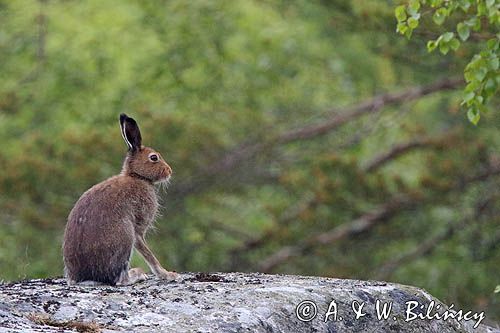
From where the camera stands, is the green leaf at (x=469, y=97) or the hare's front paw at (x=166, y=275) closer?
the hare's front paw at (x=166, y=275)

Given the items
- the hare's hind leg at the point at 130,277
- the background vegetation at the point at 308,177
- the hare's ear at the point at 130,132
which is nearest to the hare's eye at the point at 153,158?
the hare's ear at the point at 130,132

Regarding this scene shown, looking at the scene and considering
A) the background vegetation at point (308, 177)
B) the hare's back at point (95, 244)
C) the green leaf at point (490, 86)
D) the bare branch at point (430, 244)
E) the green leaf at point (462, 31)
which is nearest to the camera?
the hare's back at point (95, 244)

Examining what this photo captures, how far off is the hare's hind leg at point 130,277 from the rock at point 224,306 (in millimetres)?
272

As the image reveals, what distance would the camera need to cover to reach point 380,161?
56.9 feet

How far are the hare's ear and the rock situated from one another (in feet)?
5.16

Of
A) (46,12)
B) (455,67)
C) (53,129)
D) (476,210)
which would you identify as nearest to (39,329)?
(476,210)

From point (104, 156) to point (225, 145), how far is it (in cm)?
188

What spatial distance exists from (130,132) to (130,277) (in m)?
1.47

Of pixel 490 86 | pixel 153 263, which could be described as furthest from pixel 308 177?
pixel 153 263

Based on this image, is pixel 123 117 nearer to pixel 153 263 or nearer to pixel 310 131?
pixel 153 263

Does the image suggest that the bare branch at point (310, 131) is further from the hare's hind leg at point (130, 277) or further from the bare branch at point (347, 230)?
the hare's hind leg at point (130, 277)

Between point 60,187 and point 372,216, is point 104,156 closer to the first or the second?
point 60,187

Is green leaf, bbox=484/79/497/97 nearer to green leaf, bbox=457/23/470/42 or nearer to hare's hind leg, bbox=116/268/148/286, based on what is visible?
green leaf, bbox=457/23/470/42

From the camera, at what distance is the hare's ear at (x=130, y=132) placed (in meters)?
8.09
